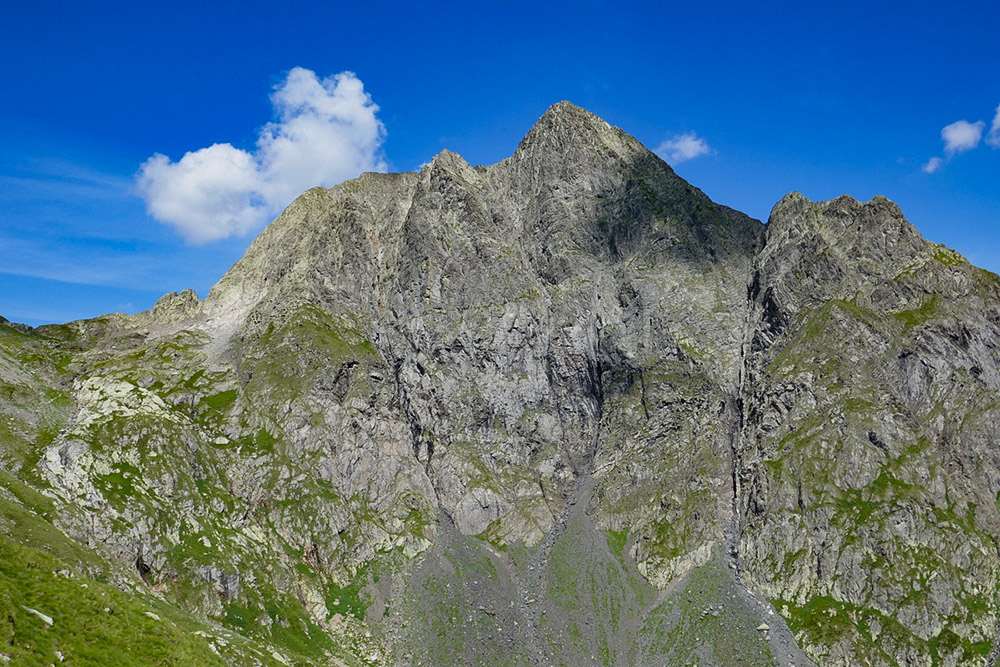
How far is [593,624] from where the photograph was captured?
377 feet

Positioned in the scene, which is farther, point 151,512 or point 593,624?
point 593,624

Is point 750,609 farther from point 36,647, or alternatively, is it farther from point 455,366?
point 36,647

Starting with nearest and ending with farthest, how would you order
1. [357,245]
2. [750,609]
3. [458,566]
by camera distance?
[750,609] → [458,566] → [357,245]

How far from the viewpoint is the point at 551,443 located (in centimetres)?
16050

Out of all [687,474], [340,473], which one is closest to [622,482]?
[687,474]

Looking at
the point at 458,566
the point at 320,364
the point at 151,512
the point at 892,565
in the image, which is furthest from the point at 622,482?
the point at 151,512

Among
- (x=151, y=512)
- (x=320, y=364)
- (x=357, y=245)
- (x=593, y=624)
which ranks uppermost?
(x=357, y=245)

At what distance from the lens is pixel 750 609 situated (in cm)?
11150

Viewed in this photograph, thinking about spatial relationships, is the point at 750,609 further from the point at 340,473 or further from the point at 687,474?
the point at 340,473

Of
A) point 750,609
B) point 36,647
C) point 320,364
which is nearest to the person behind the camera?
point 36,647

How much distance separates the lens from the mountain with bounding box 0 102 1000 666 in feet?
344

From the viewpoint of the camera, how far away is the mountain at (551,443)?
4129 inches

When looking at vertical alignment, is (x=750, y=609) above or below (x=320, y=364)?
below

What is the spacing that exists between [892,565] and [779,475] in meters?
25.1
